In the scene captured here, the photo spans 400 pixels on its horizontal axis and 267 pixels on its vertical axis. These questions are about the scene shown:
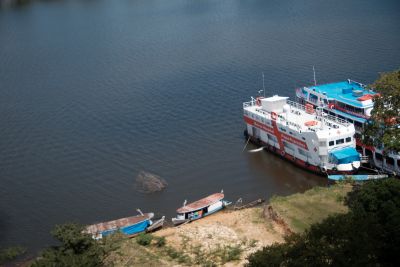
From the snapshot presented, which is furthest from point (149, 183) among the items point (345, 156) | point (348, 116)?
point (348, 116)

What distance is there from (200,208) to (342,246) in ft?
80.4

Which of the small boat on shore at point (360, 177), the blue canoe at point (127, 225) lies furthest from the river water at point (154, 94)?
the blue canoe at point (127, 225)

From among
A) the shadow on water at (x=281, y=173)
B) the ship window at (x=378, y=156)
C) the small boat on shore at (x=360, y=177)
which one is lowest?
the shadow on water at (x=281, y=173)

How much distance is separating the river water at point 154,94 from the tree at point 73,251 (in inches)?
615

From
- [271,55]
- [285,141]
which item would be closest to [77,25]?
[271,55]

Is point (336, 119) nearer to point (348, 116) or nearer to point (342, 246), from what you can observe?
point (348, 116)

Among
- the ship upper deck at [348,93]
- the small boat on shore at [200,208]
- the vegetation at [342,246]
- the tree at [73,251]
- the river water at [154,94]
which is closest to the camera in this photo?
the vegetation at [342,246]

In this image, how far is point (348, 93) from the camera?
6209cm

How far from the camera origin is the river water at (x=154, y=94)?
54188 mm

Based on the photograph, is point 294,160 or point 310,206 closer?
point 310,206

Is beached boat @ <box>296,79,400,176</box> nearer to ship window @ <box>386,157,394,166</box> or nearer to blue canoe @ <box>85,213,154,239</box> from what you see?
ship window @ <box>386,157,394,166</box>

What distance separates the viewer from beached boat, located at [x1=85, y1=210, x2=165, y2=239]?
45344 mm

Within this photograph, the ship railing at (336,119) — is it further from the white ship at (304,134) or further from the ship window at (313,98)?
the ship window at (313,98)

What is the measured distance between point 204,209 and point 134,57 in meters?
55.7
